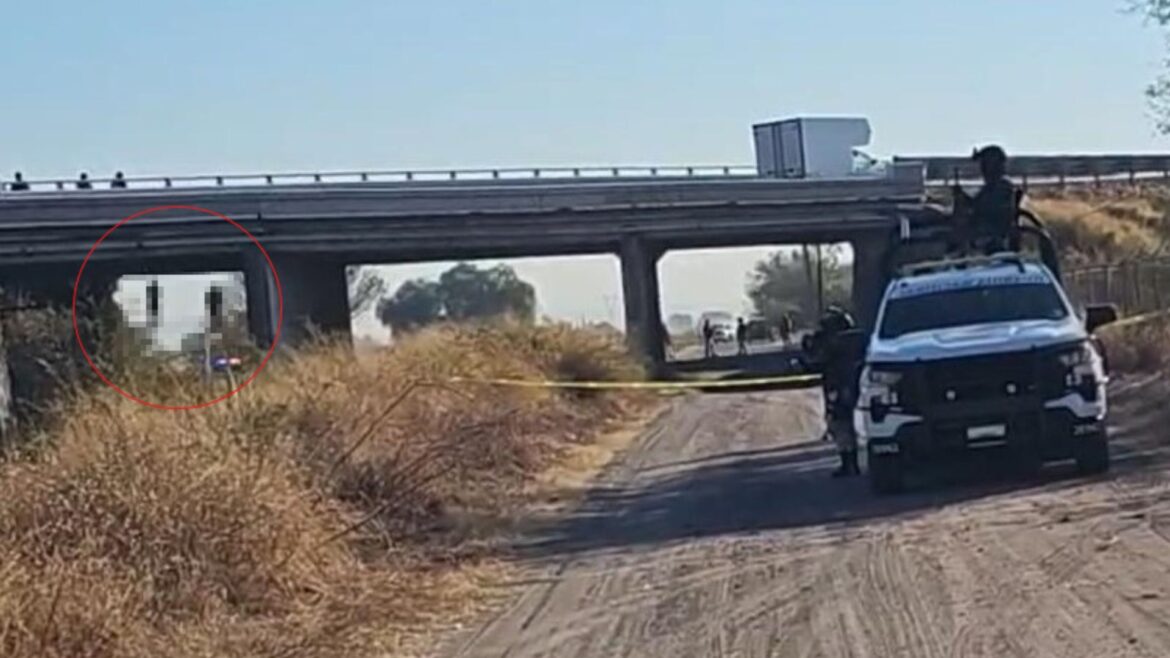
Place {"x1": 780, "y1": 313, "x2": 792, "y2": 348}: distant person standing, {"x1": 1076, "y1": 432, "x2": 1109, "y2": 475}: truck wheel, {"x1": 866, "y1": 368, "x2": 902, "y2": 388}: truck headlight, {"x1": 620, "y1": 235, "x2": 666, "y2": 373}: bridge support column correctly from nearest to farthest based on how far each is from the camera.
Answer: {"x1": 1076, "y1": 432, "x2": 1109, "y2": 475}: truck wheel
{"x1": 866, "y1": 368, "x2": 902, "y2": 388}: truck headlight
{"x1": 620, "y1": 235, "x2": 666, "y2": 373}: bridge support column
{"x1": 780, "y1": 313, "x2": 792, "y2": 348}: distant person standing

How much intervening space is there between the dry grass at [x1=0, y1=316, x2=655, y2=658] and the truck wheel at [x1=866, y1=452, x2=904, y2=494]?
353cm

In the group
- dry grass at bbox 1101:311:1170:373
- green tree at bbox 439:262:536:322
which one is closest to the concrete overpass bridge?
dry grass at bbox 1101:311:1170:373

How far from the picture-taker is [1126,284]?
45.3m

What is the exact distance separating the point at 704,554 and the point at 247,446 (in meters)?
3.44

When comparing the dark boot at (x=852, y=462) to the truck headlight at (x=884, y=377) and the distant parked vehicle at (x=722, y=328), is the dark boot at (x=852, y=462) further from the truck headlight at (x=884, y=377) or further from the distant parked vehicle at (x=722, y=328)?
the distant parked vehicle at (x=722, y=328)

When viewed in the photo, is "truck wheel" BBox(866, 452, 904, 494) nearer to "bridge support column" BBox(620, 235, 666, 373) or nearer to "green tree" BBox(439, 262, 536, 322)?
"bridge support column" BBox(620, 235, 666, 373)

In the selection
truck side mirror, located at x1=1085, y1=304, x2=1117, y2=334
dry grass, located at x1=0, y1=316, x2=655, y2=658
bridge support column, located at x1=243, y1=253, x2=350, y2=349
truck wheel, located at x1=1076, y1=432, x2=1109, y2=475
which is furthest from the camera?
bridge support column, located at x1=243, y1=253, x2=350, y2=349

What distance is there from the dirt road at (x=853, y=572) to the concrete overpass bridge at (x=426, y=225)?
102 feet

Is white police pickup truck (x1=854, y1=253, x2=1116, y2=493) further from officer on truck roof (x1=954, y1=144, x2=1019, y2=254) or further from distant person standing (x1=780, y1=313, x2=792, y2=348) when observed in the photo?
distant person standing (x1=780, y1=313, x2=792, y2=348)

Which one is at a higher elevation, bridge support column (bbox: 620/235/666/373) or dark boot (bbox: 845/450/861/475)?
bridge support column (bbox: 620/235/666/373)

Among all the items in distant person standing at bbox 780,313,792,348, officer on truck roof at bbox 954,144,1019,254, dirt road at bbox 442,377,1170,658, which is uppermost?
distant person standing at bbox 780,313,792,348

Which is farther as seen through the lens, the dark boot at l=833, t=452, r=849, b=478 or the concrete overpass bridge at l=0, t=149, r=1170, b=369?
the concrete overpass bridge at l=0, t=149, r=1170, b=369

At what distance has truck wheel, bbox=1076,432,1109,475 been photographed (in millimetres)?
18688

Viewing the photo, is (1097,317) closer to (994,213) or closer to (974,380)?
(974,380)
